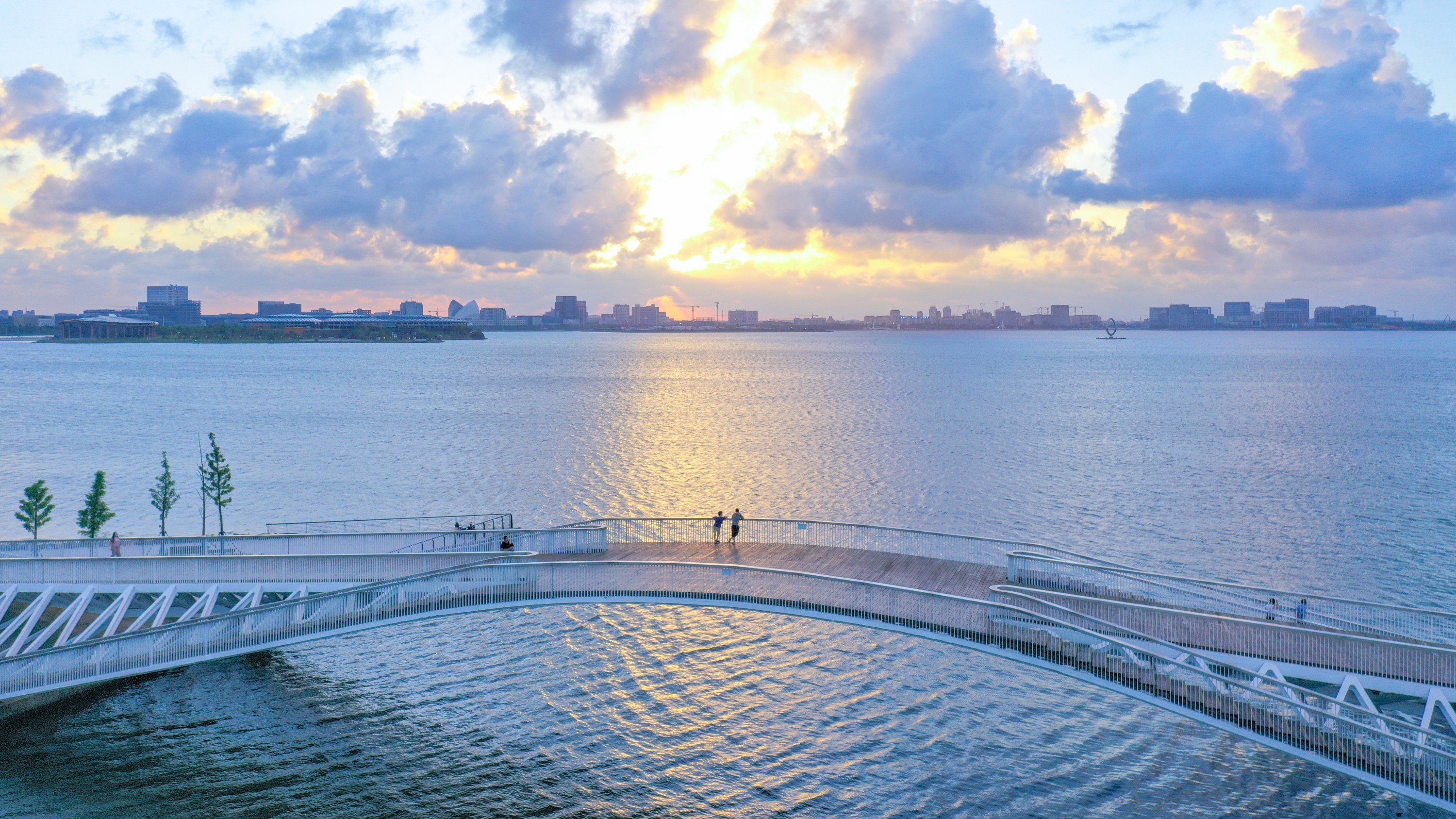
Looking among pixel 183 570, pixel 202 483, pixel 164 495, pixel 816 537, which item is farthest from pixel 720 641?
pixel 202 483

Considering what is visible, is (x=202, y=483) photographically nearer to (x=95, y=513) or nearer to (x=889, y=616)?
(x=95, y=513)

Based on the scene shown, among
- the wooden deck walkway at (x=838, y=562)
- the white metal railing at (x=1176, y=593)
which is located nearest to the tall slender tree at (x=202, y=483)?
the wooden deck walkway at (x=838, y=562)

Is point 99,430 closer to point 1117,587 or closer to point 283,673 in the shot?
point 283,673

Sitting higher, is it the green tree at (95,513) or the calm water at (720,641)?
the green tree at (95,513)

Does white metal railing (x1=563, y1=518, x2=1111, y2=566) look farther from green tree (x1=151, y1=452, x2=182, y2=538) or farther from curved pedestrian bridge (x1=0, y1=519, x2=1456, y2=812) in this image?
green tree (x1=151, y1=452, x2=182, y2=538)

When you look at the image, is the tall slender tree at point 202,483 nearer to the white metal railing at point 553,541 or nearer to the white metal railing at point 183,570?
the white metal railing at point 183,570

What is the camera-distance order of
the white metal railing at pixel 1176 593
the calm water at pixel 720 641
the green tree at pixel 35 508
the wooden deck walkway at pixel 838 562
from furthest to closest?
the green tree at pixel 35 508, the wooden deck walkway at pixel 838 562, the white metal railing at pixel 1176 593, the calm water at pixel 720 641
